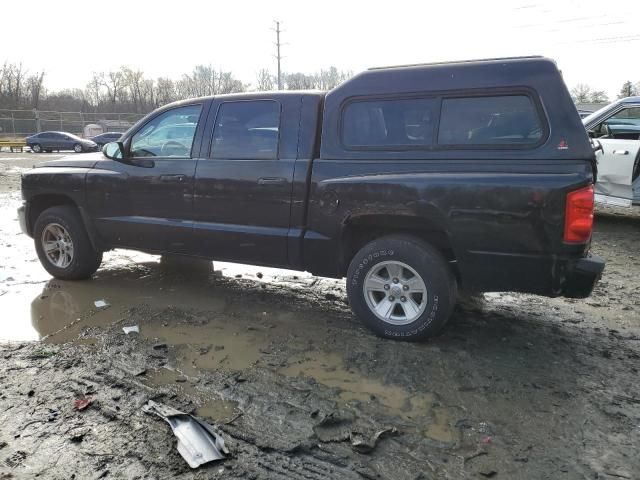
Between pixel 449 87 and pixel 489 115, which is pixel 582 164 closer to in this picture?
pixel 489 115

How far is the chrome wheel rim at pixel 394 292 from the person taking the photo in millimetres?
3969

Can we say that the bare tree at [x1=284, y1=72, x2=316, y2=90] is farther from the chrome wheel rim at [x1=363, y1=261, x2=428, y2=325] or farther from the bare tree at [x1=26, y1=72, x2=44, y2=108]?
the chrome wheel rim at [x1=363, y1=261, x2=428, y2=325]

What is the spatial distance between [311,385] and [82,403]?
1.46 m

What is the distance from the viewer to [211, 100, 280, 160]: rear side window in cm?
451

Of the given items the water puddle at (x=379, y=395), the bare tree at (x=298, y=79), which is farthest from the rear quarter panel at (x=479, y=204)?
the bare tree at (x=298, y=79)

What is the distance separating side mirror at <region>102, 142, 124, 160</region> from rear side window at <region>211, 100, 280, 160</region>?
1.15 m

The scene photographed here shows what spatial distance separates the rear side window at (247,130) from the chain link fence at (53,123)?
43995 millimetres

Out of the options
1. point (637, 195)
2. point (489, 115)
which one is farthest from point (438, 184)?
point (637, 195)

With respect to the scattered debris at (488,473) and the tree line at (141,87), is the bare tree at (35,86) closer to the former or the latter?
the tree line at (141,87)

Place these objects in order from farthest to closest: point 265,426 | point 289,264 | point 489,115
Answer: point 289,264 → point 489,115 → point 265,426

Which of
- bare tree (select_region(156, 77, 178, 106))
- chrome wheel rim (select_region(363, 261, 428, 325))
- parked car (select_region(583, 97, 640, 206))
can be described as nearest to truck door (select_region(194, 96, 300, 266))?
chrome wheel rim (select_region(363, 261, 428, 325))

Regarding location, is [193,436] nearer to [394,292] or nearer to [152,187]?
[394,292]

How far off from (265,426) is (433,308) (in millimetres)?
1605

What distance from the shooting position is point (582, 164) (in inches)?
132
